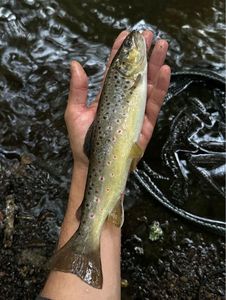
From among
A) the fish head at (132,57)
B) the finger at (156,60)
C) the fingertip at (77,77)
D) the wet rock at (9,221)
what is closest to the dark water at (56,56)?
the wet rock at (9,221)

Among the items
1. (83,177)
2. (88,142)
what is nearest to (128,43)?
(88,142)

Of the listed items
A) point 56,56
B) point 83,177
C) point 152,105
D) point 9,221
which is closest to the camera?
point 83,177

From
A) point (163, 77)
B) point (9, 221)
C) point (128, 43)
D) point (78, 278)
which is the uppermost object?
point (128, 43)

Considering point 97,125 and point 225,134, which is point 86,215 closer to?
point 97,125

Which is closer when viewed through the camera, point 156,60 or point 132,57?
point 132,57

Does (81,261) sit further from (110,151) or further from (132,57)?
(132,57)

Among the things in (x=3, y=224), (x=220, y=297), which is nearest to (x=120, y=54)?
(x=3, y=224)
